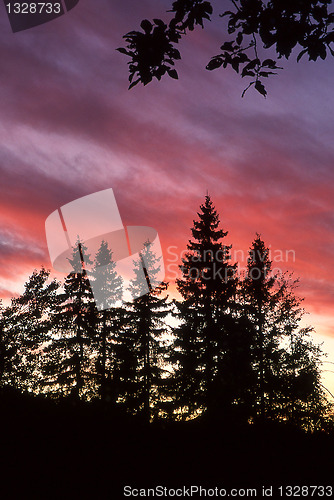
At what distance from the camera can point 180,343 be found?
66.9 ft

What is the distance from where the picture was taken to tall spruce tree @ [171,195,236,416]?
18.4 metres

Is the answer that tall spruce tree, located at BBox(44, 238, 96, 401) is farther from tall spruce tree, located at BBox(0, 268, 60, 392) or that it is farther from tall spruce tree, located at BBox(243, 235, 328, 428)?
tall spruce tree, located at BBox(243, 235, 328, 428)

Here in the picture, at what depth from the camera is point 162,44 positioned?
3.73 meters

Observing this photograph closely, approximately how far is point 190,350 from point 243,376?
3735 millimetres

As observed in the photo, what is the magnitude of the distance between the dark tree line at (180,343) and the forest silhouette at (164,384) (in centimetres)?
9

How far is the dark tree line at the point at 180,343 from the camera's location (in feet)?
58.6

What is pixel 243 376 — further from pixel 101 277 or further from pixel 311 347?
pixel 101 277

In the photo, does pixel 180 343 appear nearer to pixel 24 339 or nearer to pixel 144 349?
pixel 144 349

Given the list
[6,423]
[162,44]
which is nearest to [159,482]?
[6,423]

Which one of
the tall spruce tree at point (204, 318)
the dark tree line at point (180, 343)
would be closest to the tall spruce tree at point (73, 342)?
the dark tree line at point (180, 343)

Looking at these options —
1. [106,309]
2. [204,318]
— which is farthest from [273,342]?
[106,309]

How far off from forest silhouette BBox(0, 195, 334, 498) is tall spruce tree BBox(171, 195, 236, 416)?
3.2 inches

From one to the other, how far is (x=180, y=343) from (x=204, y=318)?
2.62 metres

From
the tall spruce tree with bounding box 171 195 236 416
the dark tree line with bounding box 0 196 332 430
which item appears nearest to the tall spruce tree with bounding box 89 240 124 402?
the dark tree line with bounding box 0 196 332 430
